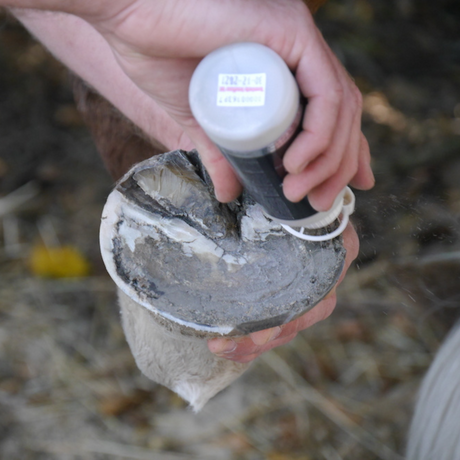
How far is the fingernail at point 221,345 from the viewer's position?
698mm

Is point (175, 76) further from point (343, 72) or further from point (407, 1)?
point (407, 1)

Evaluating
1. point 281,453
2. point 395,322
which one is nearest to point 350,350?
point 395,322

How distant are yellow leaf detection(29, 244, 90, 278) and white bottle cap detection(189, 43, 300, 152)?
4.12 feet

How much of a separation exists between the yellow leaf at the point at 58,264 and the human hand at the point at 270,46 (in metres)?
1.15

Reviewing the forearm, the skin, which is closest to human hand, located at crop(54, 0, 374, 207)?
the skin

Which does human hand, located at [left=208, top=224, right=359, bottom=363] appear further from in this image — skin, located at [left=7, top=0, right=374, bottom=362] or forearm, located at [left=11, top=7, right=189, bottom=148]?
forearm, located at [left=11, top=7, right=189, bottom=148]

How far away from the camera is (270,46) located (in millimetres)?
522

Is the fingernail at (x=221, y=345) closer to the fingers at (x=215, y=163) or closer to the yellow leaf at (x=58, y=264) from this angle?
the fingers at (x=215, y=163)

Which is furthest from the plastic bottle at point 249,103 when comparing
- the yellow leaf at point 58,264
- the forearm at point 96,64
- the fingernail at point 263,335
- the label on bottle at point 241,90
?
the yellow leaf at point 58,264

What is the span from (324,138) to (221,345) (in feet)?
1.06

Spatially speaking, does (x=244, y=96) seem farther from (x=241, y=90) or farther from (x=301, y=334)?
(x=301, y=334)

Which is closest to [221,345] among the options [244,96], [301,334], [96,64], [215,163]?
[215,163]

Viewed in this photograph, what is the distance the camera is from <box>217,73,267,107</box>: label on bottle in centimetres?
48

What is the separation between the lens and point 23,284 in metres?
1.65
